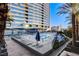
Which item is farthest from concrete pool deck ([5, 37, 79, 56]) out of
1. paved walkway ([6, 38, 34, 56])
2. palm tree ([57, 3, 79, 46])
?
palm tree ([57, 3, 79, 46])

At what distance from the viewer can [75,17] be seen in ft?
5.60

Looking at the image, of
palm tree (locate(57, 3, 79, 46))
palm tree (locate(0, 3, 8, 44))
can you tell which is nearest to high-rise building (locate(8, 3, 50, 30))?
palm tree (locate(0, 3, 8, 44))

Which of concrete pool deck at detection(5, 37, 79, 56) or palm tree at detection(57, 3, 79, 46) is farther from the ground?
palm tree at detection(57, 3, 79, 46)

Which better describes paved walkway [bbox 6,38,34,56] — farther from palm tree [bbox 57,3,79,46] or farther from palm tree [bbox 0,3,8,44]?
palm tree [bbox 57,3,79,46]

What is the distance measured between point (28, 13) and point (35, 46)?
0.41 m

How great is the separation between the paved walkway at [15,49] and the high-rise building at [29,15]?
20 centimetres

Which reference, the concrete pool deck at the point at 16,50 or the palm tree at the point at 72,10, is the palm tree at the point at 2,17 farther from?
the palm tree at the point at 72,10

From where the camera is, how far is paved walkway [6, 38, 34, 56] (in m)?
1.63

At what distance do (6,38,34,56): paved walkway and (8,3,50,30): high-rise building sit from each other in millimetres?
199

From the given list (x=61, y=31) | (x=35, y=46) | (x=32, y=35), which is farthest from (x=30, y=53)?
(x=61, y=31)

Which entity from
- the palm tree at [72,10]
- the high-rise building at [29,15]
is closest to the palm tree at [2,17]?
the high-rise building at [29,15]

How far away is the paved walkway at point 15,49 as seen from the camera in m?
1.63

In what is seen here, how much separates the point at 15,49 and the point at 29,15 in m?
0.44

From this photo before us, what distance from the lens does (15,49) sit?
1644 millimetres
